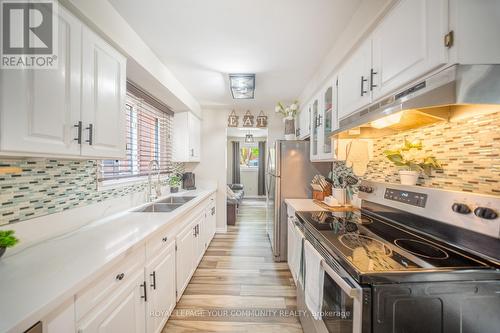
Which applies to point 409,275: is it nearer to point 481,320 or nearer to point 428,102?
point 481,320

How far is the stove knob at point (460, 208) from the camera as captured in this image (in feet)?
2.95

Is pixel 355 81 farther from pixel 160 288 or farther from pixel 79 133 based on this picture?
pixel 160 288

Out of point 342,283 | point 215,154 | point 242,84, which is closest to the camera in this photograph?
point 342,283

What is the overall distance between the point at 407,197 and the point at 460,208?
32 cm

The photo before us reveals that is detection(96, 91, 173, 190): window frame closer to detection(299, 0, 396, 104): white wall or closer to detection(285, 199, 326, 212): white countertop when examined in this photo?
detection(285, 199, 326, 212): white countertop

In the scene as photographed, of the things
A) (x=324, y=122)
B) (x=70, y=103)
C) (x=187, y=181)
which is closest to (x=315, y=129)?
(x=324, y=122)

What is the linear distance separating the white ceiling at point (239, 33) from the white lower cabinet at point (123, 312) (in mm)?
1769

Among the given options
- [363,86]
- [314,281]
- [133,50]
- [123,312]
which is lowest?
[123,312]

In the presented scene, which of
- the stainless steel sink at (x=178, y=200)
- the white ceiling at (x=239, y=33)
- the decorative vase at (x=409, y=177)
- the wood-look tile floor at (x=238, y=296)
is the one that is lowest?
the wood-look tile floor at (x=238, y=296)

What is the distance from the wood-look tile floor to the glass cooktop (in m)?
0.99

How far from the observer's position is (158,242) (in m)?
1.42

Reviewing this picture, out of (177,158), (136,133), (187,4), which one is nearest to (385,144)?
(187,4)

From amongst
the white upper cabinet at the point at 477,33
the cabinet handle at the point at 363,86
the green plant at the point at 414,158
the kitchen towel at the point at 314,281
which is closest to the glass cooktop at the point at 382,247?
the kitchen towel at the point at 314,281

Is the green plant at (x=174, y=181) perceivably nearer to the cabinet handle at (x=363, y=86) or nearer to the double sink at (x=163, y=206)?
the double sink at (x=163, y=206)
